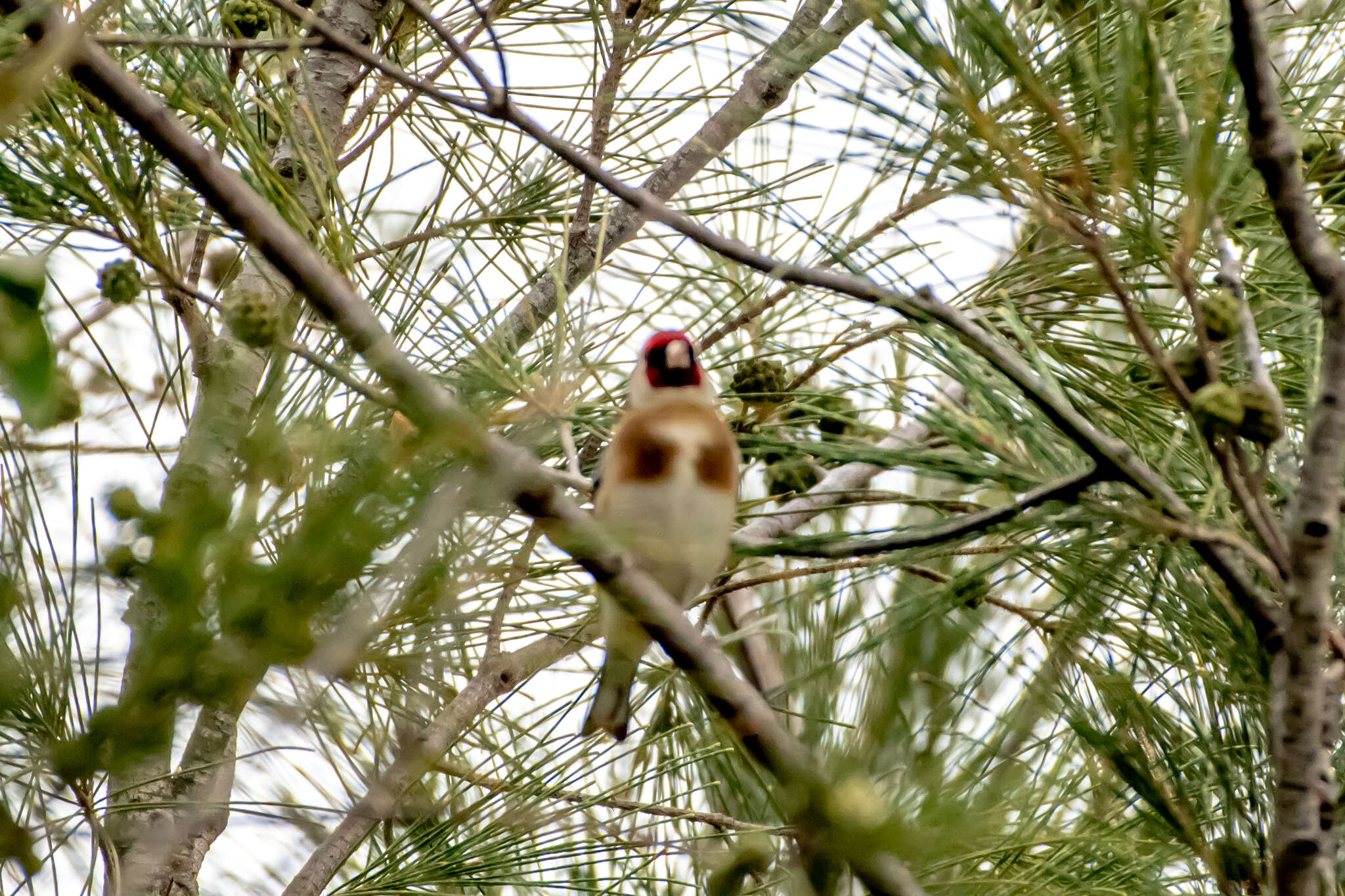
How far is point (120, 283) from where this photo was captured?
1.67 m

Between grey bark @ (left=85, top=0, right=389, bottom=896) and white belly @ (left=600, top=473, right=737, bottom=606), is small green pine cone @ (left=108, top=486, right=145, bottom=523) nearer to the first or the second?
grey bark @ (left=85, top=0, right=389, bottom=896)

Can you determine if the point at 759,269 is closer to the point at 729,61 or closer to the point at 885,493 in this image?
the point at 885,493

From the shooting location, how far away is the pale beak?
1917 millimetres

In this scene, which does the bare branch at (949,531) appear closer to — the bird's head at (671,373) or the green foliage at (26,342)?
the green foliage at (26,342)

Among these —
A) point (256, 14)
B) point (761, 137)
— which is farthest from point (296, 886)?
point (761, 137)

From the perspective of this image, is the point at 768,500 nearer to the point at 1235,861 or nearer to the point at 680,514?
the point at 680,514

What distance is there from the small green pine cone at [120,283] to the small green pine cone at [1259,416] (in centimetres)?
136

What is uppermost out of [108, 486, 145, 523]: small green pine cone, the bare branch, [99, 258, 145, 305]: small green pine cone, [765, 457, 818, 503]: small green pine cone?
[99, 258, 145, 305]: small green pine cone

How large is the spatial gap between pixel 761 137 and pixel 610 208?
39cm

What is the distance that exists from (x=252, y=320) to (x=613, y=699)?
0.93 meters

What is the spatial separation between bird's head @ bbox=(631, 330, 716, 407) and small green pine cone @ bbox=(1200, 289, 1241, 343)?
938 millimetres

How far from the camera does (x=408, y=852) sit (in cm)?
162

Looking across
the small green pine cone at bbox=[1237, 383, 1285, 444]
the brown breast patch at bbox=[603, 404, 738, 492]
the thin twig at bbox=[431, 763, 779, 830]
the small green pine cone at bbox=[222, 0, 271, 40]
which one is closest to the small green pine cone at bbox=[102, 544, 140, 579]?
the small green pine cone at bbox=[1237, 383, 1285, 444]

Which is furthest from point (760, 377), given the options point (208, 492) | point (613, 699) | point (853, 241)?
point (208, 492)
